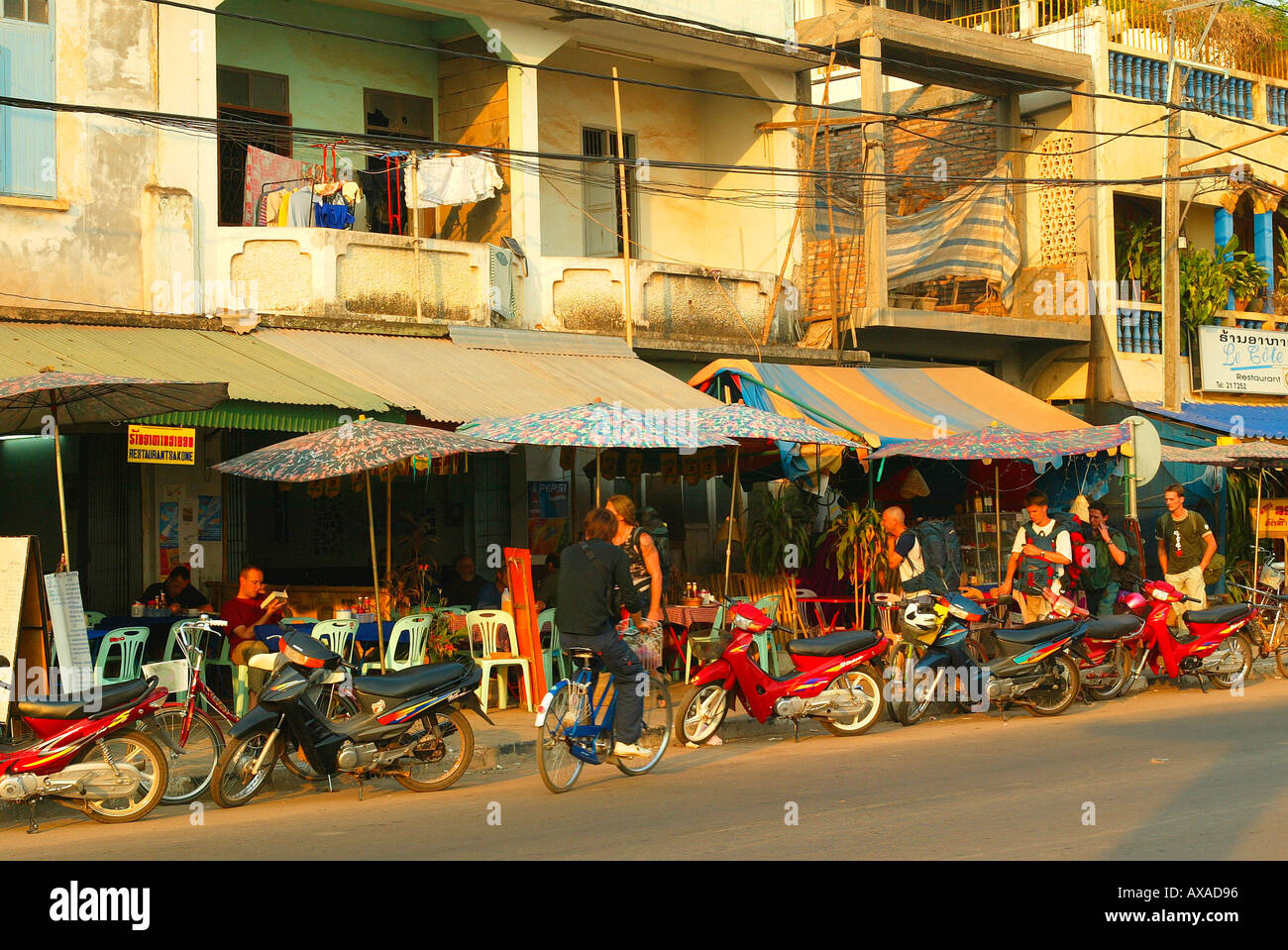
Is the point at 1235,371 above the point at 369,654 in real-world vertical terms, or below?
above

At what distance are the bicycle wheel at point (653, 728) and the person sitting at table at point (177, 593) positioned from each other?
5351mm

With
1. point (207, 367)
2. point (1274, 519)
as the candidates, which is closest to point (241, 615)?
point (207, 367)

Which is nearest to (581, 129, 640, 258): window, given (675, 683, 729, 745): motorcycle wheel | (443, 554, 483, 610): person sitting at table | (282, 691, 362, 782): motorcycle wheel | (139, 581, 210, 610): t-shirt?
(443, 554, 483, 610): person sitting at table

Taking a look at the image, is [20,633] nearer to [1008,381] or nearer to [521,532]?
[521,532]

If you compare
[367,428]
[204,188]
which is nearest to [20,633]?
[367,428]

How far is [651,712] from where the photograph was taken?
1019 centimetres

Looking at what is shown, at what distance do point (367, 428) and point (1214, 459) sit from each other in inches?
451

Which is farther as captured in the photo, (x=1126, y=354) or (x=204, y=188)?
(x=1126, y=354)

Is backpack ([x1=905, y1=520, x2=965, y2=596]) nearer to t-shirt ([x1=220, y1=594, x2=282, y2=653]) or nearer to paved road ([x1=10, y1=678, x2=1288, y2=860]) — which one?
paved road ([x1=10, y1=678, x2=1288, y2=860])

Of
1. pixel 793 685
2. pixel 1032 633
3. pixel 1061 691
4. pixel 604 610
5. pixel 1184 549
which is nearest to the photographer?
pixel 604 610

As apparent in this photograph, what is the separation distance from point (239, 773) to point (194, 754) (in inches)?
16.8

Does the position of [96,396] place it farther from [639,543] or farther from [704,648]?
[704,648]

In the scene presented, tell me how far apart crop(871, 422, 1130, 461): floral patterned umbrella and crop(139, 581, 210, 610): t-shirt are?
23.3 feet

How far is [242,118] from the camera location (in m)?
16.2
